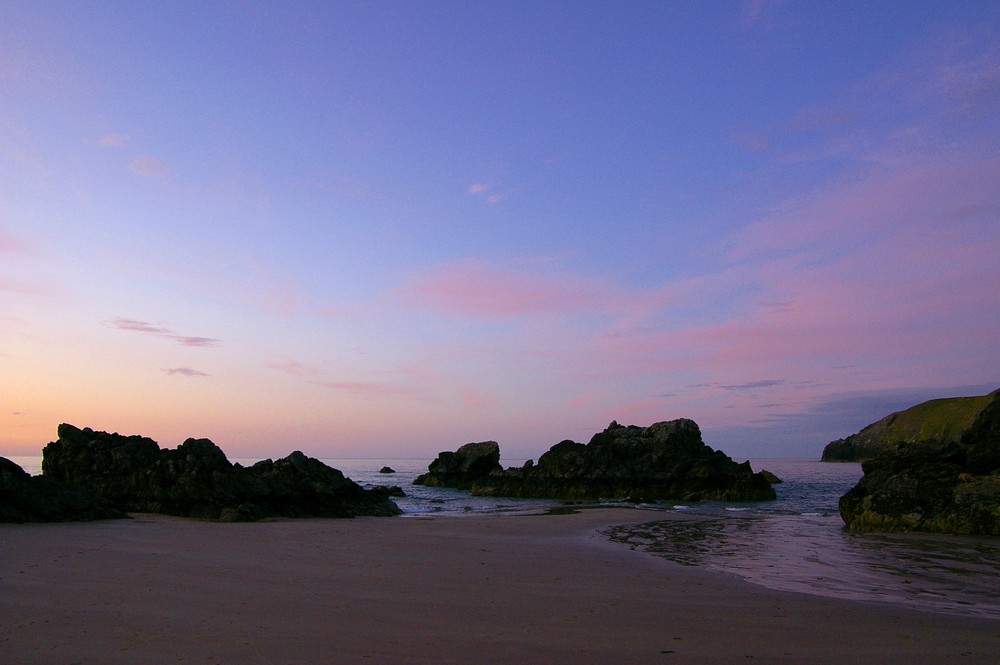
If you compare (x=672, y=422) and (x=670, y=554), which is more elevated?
(x=672, y=422)

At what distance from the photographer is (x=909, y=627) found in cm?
939

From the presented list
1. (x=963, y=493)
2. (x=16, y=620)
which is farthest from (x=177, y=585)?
(x=963, y=493)

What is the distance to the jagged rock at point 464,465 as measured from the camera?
7519cm

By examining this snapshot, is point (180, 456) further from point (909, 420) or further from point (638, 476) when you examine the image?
point (909, 420)

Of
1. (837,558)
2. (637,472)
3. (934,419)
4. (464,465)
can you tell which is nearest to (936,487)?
(837,558)

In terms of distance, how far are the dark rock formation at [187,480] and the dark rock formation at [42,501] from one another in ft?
11.8

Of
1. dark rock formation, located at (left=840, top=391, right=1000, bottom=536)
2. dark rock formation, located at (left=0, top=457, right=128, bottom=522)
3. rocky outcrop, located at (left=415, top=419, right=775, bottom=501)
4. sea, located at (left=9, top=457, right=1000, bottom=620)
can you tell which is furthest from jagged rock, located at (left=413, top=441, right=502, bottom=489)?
dark rock formation, located at (left=0, top=457, right=128, bottom=522)

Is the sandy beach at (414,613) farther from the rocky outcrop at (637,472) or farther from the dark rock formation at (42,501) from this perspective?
the rocky outcrop at (637,472)

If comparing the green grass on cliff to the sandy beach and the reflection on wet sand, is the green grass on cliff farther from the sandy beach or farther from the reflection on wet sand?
the sandy beach

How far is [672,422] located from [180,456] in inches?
1874

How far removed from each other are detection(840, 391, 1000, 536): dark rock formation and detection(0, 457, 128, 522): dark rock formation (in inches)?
1154

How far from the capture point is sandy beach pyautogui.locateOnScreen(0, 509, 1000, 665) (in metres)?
→ 7.43

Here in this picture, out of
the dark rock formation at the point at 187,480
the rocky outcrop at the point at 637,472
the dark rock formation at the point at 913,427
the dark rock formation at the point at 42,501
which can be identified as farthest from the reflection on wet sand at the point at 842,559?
the dark rock formation at the point at 913,427

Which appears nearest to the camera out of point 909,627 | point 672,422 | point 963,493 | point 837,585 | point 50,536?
point 909,627
